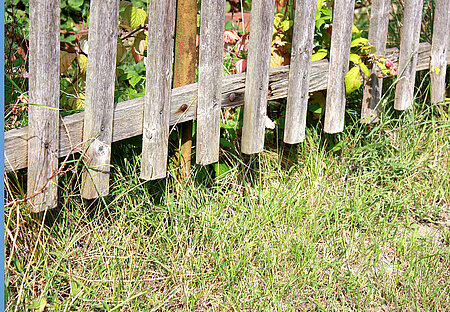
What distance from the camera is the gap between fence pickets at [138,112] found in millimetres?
2076

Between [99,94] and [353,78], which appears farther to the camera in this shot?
[353,78]

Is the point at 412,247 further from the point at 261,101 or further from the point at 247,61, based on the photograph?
the point at 247,61

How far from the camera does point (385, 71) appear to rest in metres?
3.07

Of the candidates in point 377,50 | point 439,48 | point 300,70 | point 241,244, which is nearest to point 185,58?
point 300,70

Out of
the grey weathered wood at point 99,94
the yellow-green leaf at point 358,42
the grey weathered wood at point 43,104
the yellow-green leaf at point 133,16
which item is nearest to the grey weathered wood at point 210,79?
the grey weathered wood at point 99,94

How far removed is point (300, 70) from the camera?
277 centimetres

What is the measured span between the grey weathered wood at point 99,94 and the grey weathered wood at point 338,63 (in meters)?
1.22

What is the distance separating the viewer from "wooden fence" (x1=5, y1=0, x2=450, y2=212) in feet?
6.79

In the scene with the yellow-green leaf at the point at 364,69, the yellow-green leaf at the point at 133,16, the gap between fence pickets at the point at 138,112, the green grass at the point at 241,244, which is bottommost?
the green grass at the point at 241,244

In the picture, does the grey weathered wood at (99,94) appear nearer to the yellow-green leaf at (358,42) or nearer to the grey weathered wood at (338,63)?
the grey weathered wood at (338,63)

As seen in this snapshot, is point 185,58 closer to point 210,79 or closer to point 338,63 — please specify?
point 210,79

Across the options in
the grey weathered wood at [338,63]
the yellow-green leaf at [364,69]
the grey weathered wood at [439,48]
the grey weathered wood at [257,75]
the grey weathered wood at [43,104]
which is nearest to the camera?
the grey weathered wood at [43,104]

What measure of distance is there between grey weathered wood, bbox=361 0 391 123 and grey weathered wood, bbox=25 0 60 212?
1732 mm

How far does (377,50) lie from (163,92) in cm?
134
